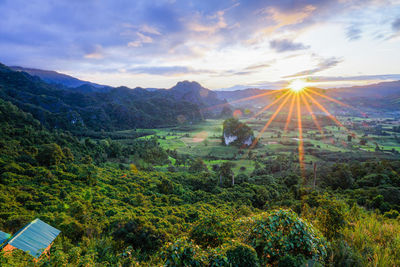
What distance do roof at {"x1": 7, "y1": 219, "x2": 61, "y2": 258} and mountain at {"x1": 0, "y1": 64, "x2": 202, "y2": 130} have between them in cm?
9410

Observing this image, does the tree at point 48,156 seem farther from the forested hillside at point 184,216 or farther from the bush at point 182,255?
the bush at point 182,255

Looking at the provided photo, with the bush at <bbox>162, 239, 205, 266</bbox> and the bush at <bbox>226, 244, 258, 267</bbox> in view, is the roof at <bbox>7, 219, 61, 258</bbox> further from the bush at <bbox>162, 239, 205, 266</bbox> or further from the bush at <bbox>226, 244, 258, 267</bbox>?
the bush at <bbox>226, 244, 258, 267</bbox>

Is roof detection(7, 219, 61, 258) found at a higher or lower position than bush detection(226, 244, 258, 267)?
lower

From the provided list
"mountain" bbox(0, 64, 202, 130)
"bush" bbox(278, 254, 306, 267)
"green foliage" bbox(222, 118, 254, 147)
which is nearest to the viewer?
"bush" bbox(278, 254, 306, 267)

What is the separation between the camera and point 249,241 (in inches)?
181

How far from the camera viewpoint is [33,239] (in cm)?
847

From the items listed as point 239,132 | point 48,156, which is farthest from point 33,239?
point 239,132

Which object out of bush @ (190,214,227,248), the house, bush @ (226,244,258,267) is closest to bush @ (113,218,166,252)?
the house

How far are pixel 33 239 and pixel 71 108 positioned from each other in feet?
452

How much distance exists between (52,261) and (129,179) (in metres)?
24.9

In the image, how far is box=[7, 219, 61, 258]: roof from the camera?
25.7 feet

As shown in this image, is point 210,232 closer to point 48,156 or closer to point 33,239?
point 33,239

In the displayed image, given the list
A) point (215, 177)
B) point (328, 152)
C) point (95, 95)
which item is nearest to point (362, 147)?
point (328, 152)

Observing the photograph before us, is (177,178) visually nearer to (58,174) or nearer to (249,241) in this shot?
(58,174)
